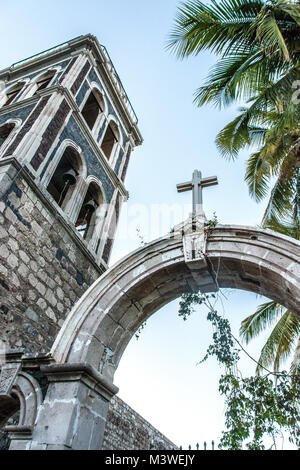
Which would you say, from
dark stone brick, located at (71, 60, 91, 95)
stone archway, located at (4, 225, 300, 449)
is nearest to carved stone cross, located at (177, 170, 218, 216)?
stone archway, located at (4, 225, 300, 449)

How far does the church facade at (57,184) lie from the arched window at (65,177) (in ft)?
0.09

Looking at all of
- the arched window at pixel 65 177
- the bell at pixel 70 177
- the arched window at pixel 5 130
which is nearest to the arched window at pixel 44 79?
the arched window at pixel 5 130

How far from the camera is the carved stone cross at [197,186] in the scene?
178 inches

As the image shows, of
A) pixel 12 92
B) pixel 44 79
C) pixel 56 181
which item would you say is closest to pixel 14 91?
pixel 12 92

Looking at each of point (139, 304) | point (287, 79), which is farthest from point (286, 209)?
point (139, 304)

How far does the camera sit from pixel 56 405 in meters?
3.19

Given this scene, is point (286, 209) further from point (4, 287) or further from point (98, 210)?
point (4, 287)

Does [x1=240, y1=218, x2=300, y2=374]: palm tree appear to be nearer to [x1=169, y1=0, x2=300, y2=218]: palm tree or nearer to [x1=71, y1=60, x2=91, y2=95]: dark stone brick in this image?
[x1=169, y1=0, x2=300, y2=218]: palm tree

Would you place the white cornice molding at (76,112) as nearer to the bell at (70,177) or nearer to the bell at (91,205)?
the bell at (91,205)

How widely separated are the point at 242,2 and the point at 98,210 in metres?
5.89

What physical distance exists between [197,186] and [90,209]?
526cm

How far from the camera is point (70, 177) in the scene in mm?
8117

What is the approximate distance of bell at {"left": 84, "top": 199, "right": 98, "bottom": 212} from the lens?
912 centimetres

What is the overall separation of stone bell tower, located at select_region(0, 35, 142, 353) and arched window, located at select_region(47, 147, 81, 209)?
3cm
